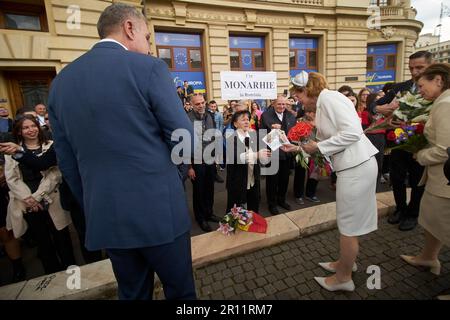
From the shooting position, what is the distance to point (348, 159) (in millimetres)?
2088

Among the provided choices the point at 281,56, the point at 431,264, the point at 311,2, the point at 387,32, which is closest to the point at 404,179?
the point at 431,264

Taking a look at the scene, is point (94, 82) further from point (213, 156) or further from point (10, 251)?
point (10, 251)

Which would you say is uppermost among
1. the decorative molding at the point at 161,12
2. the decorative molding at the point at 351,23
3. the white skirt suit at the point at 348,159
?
the decorative molding at the point at 351,23

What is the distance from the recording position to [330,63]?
15352 mm

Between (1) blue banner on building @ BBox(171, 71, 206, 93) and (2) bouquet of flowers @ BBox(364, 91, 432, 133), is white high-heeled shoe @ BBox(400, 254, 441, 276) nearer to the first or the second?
(2) bouquet of flowers @ BBox(364, 91, 432, 133)

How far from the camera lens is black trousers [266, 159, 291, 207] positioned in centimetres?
417

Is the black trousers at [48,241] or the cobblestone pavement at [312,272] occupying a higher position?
the black trousers at [48,241]

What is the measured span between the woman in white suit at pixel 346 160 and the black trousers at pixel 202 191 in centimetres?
207

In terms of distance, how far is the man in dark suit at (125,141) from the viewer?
1.21 m

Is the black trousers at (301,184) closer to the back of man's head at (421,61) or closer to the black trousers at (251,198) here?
the black trousers at (251,198)

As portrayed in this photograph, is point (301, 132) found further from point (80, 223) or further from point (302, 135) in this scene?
point (80, 223)

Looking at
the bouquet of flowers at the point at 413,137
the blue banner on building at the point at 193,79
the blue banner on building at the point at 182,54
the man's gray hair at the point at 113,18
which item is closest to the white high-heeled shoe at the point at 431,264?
the bouquet of flowers at the point at 413,137

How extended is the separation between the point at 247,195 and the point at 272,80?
10.7 ft
